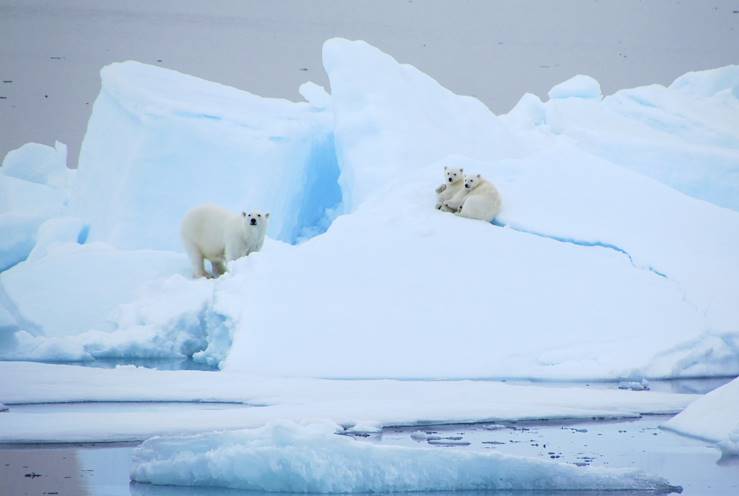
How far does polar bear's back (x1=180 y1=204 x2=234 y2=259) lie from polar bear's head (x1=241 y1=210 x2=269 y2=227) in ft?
0.85

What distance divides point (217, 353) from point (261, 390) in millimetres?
1647

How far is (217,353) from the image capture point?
6.14m

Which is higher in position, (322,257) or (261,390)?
(322,257)

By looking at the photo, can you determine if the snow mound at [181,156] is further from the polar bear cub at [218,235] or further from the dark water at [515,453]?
the dark water at [515,453]

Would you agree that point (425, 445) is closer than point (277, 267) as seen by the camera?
Yes

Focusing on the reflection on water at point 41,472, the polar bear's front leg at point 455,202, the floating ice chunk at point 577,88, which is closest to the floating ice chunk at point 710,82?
the floating ice chunk at point 577,88

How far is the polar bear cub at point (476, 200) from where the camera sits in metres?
6.69

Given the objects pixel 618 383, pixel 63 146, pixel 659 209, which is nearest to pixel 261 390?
pixel 618 383

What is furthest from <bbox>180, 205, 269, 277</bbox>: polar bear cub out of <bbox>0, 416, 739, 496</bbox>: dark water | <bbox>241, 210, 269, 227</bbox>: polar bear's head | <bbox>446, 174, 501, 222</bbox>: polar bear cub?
<bbox>0, 416, 739, 496</bbox>: dark water

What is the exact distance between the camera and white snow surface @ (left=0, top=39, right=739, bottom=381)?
5.63 meters

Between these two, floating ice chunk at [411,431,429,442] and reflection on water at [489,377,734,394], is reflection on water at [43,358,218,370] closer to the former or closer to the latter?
reflection on water at [489,377,734,394]

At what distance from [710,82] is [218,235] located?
5.23m

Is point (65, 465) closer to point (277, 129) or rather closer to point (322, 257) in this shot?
point (322, 257)

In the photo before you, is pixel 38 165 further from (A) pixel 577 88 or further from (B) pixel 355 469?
(B) pixel 355 469
